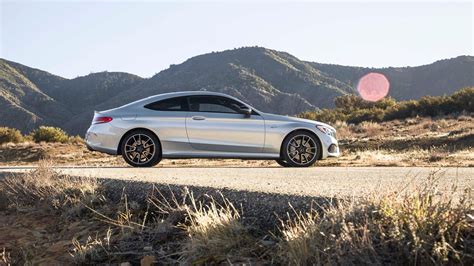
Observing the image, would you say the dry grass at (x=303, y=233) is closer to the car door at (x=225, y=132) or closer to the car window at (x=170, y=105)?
→ the car door at (x=225, y=132)

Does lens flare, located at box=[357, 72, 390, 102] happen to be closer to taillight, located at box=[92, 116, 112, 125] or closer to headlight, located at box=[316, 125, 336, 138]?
headlight, located at box=[316, 125, 336, 138]

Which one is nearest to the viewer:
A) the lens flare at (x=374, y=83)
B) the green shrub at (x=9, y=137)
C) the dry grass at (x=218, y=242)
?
the dry grass at (x=218, y=242)

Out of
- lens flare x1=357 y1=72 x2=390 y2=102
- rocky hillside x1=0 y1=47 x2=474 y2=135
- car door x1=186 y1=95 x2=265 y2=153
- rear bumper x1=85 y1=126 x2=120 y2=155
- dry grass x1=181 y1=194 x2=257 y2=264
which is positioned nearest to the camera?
dry grass x1=181 y1=194 x2=257 y2=264

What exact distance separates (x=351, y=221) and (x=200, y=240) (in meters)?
1.34

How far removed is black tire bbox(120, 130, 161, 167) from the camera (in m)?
10.5

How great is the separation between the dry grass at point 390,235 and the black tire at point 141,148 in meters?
6.62

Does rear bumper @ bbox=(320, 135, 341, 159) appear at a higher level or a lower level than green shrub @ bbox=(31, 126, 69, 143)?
higher

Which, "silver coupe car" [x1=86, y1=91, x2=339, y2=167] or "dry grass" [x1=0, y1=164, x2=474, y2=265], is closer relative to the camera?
"dry grass" [x1=0, y1=164, x2=474, y2=265]

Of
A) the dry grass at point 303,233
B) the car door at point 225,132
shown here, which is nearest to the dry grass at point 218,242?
the dry grass at point 303,233

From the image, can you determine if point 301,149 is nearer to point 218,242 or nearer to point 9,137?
point 218,242

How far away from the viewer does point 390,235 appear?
12.4 feet

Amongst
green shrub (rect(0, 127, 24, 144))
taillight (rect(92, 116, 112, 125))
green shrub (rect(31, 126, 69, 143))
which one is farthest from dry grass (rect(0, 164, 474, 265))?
green shrub (rect(0, 127, 24, 144))

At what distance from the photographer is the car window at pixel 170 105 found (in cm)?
1080

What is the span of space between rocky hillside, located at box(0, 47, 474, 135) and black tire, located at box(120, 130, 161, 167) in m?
66.6
